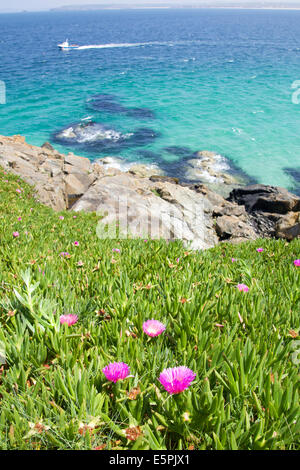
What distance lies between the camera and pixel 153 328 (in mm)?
1689

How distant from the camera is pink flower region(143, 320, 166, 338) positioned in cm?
165

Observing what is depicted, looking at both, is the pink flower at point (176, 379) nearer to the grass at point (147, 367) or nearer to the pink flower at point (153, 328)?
the grass at point (147, 367)

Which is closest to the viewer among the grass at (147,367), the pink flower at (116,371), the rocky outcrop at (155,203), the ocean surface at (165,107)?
the grass at (147,367)

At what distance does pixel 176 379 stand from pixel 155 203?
35.6ft

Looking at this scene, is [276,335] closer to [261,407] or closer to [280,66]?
[261,407]

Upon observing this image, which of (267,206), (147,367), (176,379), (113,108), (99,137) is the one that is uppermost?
(113,108)

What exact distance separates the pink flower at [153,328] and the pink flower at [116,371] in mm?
290

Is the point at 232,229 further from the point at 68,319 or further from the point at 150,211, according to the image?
the point at 68,319

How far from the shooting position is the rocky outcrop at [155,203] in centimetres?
1011

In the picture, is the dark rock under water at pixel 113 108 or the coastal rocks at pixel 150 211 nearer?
the coastal rocks at pixel 150 211

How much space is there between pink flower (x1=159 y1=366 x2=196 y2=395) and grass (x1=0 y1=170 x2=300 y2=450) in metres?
0.04

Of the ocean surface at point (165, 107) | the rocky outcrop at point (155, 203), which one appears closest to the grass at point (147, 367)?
the rocky outcrop at point (155, 203)

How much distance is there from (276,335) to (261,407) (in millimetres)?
514

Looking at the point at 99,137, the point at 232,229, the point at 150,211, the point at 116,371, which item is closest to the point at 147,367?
the point at 116,371
